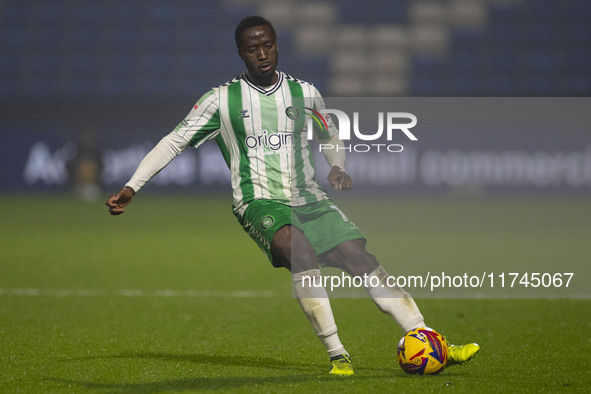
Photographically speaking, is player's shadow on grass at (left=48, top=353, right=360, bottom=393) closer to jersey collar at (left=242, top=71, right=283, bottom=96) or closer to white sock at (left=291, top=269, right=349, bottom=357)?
white sock at (left=291, top=269, right=349, bottom=357)

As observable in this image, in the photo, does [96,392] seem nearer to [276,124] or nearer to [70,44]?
[276,124]

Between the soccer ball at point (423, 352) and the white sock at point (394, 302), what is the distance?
103 mm

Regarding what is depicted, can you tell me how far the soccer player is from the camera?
15.8 ft

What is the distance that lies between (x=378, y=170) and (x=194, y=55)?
48.6 ft

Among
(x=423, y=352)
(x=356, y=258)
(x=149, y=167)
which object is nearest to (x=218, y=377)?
Result: (x=356, y=258)

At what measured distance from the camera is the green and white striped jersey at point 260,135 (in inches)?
199

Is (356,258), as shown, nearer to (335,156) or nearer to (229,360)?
(335,156)

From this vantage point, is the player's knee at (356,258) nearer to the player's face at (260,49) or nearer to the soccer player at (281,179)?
the soccer player at (281,179)

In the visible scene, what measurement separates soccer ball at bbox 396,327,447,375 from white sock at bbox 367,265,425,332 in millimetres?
103

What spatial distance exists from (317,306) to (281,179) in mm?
754

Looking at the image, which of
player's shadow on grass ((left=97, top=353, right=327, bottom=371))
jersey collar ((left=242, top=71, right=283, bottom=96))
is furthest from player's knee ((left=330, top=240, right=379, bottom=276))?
jersey collar ((left=242, top=71, right=283, bottom=96))

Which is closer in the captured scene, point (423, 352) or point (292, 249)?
point (423, 352)

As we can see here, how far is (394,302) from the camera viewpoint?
4.83 metres

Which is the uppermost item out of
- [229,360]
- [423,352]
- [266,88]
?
[266,88]
